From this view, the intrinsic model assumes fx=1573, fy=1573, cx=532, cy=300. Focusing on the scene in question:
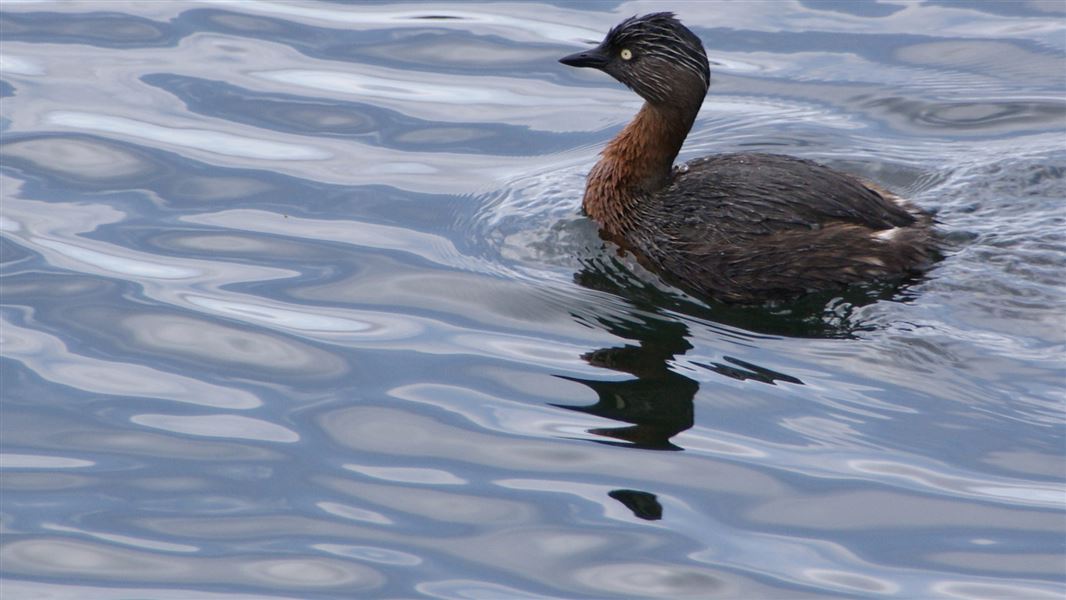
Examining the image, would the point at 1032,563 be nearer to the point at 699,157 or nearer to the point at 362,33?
the point at 699,157

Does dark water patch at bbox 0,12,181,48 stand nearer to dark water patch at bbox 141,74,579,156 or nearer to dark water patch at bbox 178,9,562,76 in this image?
dark water patch at bbox 178,9,562,76

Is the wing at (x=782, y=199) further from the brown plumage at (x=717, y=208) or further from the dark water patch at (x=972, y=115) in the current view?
the dark water patch at (x=972, y=115)

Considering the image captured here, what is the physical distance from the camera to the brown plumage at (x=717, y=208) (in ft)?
26.6

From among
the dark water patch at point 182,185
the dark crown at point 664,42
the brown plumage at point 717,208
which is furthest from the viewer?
the dark water patch at point 182,185

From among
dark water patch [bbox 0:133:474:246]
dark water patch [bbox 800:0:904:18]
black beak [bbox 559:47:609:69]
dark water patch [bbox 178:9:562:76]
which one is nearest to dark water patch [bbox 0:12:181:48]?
dark water patch [bbox 178:9:562:76]

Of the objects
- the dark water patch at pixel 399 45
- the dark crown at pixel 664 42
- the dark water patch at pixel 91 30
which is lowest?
the dark water patch at pixel 91 30

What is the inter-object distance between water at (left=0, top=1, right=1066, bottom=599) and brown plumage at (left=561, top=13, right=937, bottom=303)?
0.16 meters

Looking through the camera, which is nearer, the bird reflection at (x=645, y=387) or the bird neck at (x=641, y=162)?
the bird reflection at (x=645, y=387)

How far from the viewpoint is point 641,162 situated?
8.83 m

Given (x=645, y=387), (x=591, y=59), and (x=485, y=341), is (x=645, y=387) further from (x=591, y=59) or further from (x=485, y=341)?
(x=591, y=59)

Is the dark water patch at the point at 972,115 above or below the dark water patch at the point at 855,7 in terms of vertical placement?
below

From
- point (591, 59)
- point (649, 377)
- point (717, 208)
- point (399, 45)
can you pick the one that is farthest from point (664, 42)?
point (399, 45)

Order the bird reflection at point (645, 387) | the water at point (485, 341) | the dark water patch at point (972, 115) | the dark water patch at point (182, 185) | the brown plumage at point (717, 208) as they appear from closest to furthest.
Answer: the water at point (485, 341)
the bird reflection at point (645, 387)
the brown plumage at point (717, 208)
the dark water patch at point (182, 185)
the dark water patch at point (972, 115)

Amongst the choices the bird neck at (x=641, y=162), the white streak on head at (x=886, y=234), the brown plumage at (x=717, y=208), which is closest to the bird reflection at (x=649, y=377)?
the brown plumage at (x=717, y=208)
